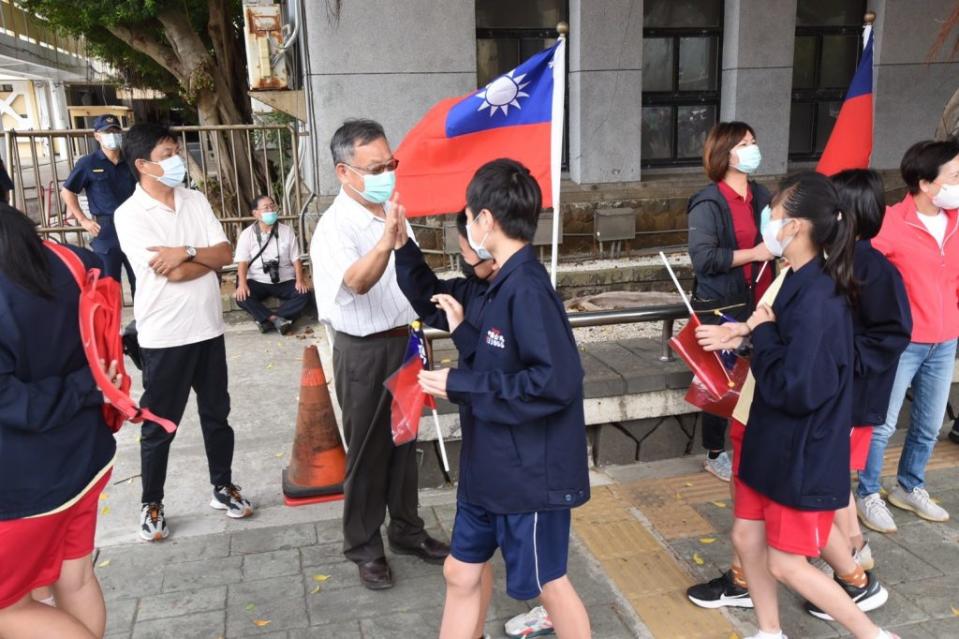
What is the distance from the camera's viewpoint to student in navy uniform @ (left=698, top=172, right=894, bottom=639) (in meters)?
2.81

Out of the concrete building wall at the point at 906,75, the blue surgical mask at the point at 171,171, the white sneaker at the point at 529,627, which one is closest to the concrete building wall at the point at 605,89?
the concrete building wall at the point at 906,75

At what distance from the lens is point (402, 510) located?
13.2ft

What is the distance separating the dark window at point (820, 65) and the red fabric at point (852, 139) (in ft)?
16.0

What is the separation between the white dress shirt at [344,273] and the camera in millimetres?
3514

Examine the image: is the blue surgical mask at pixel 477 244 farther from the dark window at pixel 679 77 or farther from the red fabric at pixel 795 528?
the dark window at pixel 679 77

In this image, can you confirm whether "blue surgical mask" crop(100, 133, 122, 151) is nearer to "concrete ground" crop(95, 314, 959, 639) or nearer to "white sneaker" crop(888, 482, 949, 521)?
"concrete ground" crop(95, 314, 959, 639)

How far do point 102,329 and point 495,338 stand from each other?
137 centimetres

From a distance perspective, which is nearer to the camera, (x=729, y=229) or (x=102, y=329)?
(x=102, y=329)

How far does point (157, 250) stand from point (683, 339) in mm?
2584

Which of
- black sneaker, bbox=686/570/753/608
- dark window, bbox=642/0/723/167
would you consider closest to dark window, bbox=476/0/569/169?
dark window, bbox=642/0/723/167

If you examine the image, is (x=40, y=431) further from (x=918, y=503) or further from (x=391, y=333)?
(x=918, y=503)

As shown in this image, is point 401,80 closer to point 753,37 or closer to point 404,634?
point 753,37

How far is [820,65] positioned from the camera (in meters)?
9.48

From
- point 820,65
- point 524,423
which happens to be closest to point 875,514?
point 524,423
